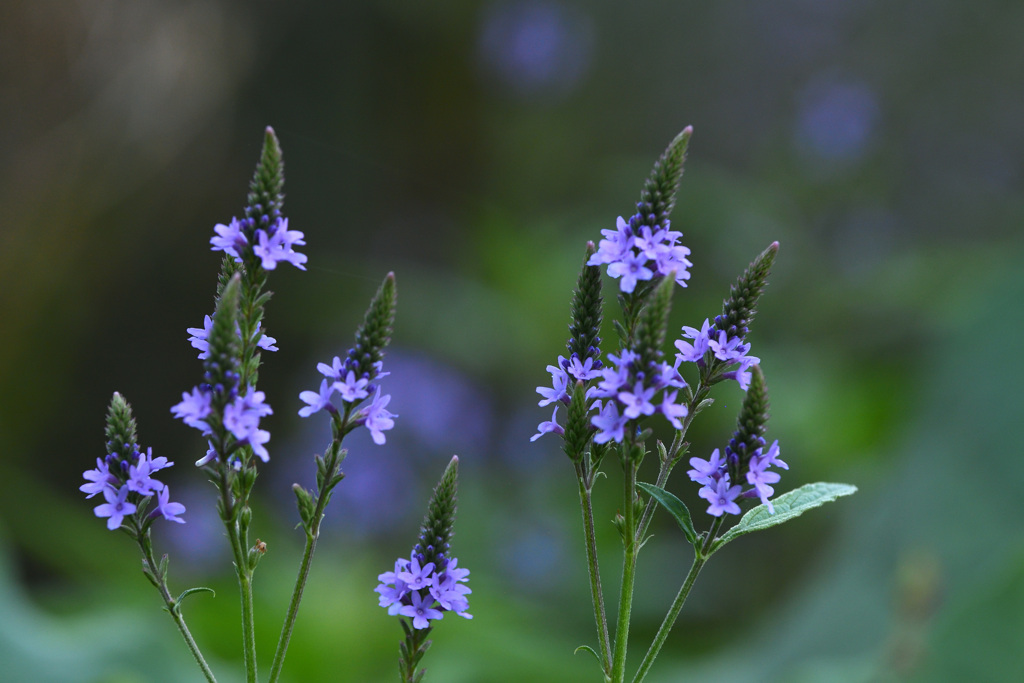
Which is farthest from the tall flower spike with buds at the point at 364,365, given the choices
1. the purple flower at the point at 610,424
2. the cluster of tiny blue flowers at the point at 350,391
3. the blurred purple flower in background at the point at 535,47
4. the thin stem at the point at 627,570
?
the blurred purple flower in background at the point at 535,47

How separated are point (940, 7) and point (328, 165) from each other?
6038 millimetres

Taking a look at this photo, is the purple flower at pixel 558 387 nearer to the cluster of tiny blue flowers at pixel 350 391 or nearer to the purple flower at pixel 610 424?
the purple flower at pixel 610 424

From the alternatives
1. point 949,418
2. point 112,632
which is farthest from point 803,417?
point 112,632

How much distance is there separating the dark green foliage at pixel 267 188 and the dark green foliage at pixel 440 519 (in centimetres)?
50

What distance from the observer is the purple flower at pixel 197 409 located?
127 centimetres

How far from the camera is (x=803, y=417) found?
4.39 metres

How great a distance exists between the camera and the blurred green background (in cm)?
391

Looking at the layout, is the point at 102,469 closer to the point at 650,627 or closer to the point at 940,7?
the point at 650,627

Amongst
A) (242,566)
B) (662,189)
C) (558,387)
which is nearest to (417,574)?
(242,566)

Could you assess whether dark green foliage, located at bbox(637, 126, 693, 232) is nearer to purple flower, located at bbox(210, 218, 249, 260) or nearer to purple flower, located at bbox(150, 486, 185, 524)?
purple flower, located at bbox(210, 218, 249, 260)

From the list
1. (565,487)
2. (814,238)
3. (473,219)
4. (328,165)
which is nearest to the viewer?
(565,487)

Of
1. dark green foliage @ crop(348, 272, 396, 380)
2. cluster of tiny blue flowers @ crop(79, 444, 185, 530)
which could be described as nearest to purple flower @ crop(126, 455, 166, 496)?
cluster of tiny blue flowers @ crop(79, 444, 185, 530)

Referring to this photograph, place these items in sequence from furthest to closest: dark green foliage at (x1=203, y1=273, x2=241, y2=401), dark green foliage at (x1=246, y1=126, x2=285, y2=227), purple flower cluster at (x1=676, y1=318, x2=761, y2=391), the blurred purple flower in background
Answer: the blurred purple flower in background
purple flower cluster at (x1=676, y1=318, x2=761, y2=391)
dark green foliage at (x1=246, y1=126, x2=285, y2=227)
dark green foliage at (x1=203, y1=273, x2=241, y2=401)

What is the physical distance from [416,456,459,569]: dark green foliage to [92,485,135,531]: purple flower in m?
0.46
